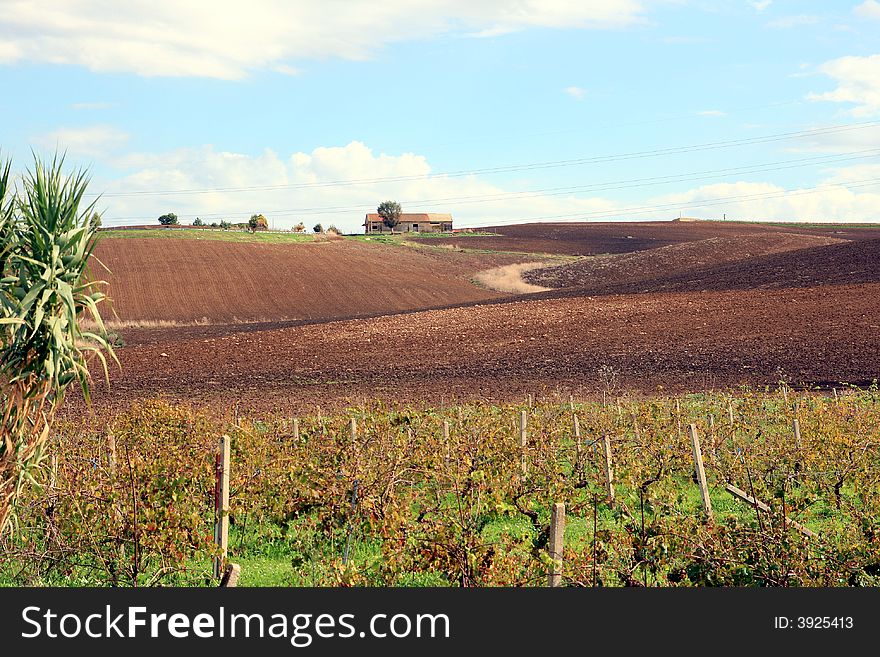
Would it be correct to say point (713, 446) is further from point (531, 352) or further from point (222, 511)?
point (531, 352)

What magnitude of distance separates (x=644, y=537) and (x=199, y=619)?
3.86 metres

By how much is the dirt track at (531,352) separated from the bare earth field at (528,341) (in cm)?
9

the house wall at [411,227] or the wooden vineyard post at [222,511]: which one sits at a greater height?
the house wall at [411,227]

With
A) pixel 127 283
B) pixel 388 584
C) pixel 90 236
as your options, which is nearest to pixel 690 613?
pixel 388 584

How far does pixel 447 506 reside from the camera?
9.98m

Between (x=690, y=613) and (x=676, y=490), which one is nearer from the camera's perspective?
(x=690, y=613)

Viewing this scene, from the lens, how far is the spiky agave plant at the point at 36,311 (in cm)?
625

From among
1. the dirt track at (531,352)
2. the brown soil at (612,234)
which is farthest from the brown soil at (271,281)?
the dirt track at (531,352)

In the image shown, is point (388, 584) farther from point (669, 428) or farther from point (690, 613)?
point (669, 428)

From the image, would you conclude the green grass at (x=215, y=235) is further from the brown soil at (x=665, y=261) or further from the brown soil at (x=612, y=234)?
the brown soil at (x=665, y=261)

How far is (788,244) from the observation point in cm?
7400

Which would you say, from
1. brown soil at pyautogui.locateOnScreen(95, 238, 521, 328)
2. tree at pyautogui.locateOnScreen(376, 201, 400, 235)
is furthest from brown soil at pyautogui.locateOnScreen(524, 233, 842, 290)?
tree at pyautogui.locateOnScreen(376, 201, 400, 235)

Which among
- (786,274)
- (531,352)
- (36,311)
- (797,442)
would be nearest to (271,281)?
(786,274)

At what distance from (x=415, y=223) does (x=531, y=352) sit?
9712 cm
